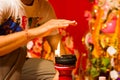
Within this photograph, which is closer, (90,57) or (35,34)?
(35,34)

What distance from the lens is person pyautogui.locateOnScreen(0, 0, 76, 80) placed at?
1.04 m

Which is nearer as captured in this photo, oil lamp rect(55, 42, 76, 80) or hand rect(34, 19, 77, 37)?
oil lamp rect(55, 42, 76, 80)

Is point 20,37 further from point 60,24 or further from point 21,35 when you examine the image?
point 60,24

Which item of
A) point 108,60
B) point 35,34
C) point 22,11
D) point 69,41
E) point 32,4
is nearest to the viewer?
point 35,34

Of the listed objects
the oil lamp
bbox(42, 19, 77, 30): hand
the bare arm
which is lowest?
the oil lamp

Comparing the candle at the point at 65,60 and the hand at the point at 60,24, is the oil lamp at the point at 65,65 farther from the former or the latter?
the hand at the point at 60,24

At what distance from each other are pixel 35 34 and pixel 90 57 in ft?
2.90

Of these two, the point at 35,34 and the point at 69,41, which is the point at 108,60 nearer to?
the point at 69,41

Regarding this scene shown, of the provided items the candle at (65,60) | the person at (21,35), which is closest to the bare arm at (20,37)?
the person at (21,35)

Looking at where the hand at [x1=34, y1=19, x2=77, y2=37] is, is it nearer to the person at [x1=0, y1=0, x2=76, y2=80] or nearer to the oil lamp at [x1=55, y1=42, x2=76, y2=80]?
the person at [x1=0, y1=0, x2=76, y2=80]

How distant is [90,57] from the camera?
1.87 m

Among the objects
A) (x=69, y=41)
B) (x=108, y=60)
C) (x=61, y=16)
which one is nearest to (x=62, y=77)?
(x=108, y=60)

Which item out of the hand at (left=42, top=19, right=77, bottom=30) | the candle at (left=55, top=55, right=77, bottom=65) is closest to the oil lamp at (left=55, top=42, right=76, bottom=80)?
the candle at (left=55, top=55, right=77, bottom=65)

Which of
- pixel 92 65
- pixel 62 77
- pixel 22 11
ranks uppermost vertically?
pixel 22 11
